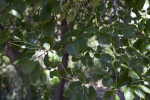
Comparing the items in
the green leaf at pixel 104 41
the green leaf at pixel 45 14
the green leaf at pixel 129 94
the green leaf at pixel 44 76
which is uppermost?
the green leaf at pixel 45 14

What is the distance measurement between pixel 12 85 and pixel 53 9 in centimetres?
383

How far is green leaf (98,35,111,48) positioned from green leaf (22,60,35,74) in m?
0.30

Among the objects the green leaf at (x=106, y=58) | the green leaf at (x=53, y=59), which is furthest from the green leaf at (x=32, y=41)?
the green leaf at (x=106, y=58)

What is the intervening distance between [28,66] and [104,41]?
1.12ft

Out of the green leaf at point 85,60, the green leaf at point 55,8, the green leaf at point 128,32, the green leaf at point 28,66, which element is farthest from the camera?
the green leaf at point 85,60

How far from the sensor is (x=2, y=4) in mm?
649

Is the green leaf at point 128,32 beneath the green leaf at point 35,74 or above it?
above

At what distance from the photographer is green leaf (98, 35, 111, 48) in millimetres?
797

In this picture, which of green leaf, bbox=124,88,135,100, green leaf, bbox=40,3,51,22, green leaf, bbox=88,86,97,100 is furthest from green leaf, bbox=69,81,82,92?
green leaf, bbox=40,3,51,22

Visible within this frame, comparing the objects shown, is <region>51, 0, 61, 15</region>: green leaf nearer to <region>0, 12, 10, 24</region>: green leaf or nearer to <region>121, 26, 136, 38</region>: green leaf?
<region>0, 12, 10, 24</region>: green leaf

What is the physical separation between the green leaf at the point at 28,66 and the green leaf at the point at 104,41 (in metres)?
0.30

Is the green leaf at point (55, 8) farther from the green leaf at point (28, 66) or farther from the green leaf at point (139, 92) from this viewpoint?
the green leaf at point (139, 92)

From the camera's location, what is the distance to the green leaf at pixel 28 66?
0.63m

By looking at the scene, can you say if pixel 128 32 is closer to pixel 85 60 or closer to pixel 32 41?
pixel 85 60
